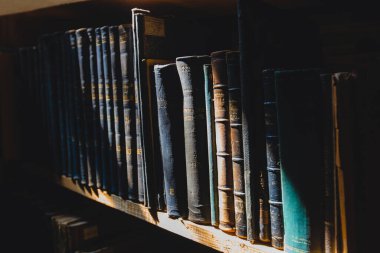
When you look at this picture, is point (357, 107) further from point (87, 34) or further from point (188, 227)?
point (87, 34)

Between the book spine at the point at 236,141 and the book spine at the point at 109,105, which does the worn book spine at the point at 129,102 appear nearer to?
the book spine at the point at 109,105

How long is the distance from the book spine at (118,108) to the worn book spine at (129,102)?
0.02 m

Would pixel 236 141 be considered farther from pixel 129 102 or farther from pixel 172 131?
pixel 129 102

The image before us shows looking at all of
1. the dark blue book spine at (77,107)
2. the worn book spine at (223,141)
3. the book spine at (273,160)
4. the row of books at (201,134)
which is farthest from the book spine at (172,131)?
the dark blue book spine at (77,107)

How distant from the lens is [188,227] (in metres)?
0.84

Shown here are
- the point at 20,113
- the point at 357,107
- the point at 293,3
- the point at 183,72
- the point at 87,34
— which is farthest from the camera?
the point at 20,113

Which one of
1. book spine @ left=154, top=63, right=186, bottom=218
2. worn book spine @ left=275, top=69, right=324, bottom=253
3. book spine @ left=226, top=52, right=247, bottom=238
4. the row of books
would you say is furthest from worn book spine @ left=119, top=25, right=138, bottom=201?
worn book spine @ left=275, top=69, right=324, bottom=253

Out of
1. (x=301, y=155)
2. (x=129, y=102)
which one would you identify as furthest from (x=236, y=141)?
(x=129, y=102)

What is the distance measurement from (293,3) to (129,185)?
2.03ft

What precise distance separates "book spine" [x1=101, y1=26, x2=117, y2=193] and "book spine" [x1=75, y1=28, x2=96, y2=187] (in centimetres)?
10

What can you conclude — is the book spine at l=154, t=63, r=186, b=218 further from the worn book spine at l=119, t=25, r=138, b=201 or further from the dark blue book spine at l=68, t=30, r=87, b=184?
the dark blue book spine at l=68, t=30, r=87, b=184

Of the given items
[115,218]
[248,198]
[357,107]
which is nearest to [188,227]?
[248,198]

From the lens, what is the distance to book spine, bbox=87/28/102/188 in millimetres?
1072

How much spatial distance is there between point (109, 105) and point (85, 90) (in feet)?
0.42
